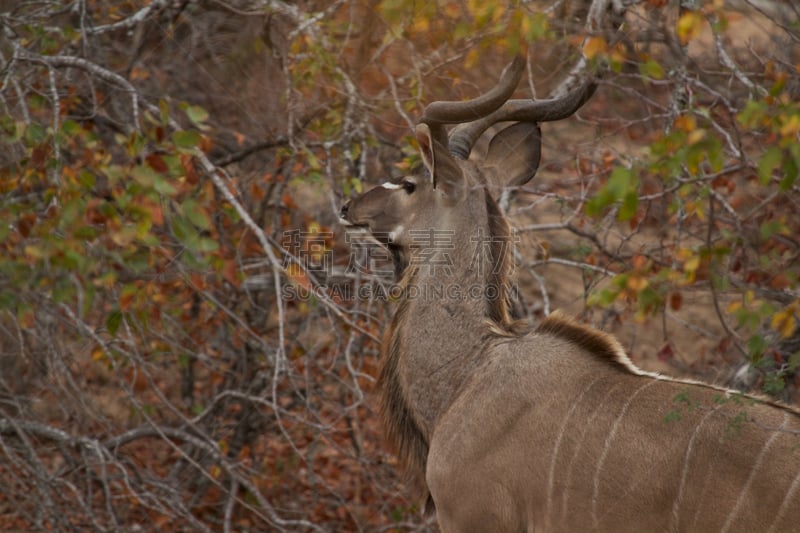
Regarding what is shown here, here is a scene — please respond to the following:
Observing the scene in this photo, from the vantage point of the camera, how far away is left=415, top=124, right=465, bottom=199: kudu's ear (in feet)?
9.62

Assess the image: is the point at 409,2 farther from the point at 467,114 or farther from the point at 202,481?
the point at 202,481

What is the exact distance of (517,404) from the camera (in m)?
2.72

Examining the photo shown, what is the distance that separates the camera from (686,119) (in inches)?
115

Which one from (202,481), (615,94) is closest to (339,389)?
(202,481)

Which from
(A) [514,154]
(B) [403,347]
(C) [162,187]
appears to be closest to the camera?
(C) [162,187]

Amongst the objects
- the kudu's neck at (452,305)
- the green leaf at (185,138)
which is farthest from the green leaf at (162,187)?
the kudu's neck at (452,305)

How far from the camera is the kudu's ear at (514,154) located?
3207 mm

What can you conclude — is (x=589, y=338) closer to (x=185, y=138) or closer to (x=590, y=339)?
(x=590, y=339)

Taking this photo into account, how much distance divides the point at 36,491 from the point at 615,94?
4.09m

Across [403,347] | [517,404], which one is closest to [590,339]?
[517,404]

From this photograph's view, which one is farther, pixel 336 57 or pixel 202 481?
pixel 202 481

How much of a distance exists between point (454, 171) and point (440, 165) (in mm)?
53

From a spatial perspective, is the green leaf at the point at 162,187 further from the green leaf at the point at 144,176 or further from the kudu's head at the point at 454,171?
the kudu's head at the point at 454,171

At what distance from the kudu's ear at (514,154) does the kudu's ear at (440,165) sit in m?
0.23
